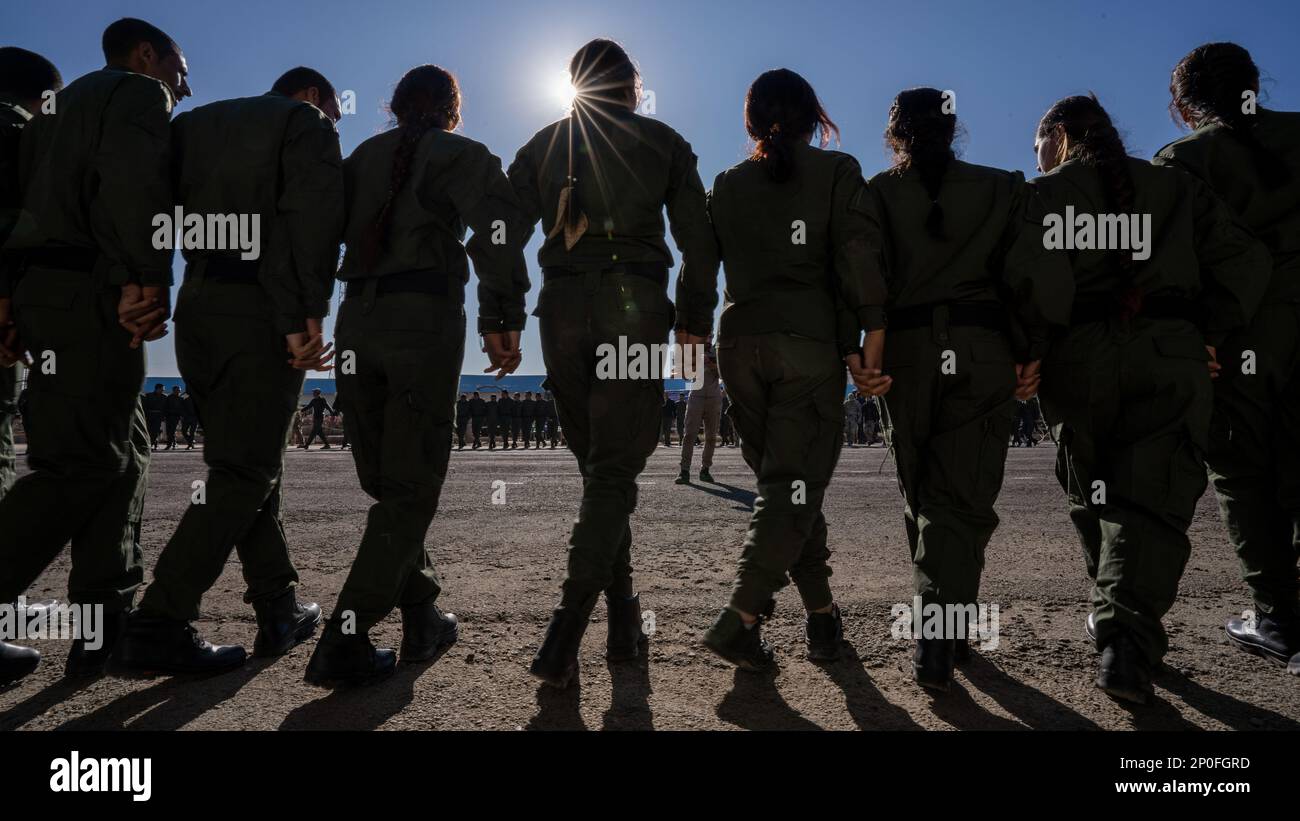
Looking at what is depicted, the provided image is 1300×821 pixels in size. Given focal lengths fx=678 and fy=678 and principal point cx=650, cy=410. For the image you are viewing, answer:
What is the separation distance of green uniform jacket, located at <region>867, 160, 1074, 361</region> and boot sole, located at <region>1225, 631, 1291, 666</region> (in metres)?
1.43

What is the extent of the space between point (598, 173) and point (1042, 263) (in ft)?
5.32

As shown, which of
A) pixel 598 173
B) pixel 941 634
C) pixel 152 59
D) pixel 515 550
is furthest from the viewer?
pixel 515 550

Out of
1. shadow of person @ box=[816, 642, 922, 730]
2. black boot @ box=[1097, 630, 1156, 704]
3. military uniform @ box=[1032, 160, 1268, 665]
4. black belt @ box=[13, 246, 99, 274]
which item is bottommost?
shadow of person @ box=[816, 642, 922, 730]

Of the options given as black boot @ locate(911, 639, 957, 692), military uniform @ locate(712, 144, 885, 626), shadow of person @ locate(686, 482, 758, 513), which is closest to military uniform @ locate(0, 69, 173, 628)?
military uniform @ locate(712, 144, 885, 626)

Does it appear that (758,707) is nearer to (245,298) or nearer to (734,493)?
(245,298)

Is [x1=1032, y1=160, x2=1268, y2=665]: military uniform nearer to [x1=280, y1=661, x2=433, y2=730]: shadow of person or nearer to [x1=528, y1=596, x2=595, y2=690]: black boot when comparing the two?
[x1=528, y1=596, x2=595, y2=690]: black boot

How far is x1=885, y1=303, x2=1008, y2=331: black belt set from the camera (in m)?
2.41

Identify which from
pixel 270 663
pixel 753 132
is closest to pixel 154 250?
pixel 270 663

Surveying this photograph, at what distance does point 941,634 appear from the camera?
2.21 meters

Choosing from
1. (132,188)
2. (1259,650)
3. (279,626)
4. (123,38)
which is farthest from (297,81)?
(1259,650)

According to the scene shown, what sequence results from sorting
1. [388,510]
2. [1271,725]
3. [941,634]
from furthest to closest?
1. [388,510]
2. [941,634]
3. [1271,725]

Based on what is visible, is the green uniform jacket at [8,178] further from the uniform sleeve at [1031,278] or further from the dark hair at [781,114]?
the uniform sleeve at [1031,278]

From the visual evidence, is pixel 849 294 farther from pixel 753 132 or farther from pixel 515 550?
pixel 515 550
